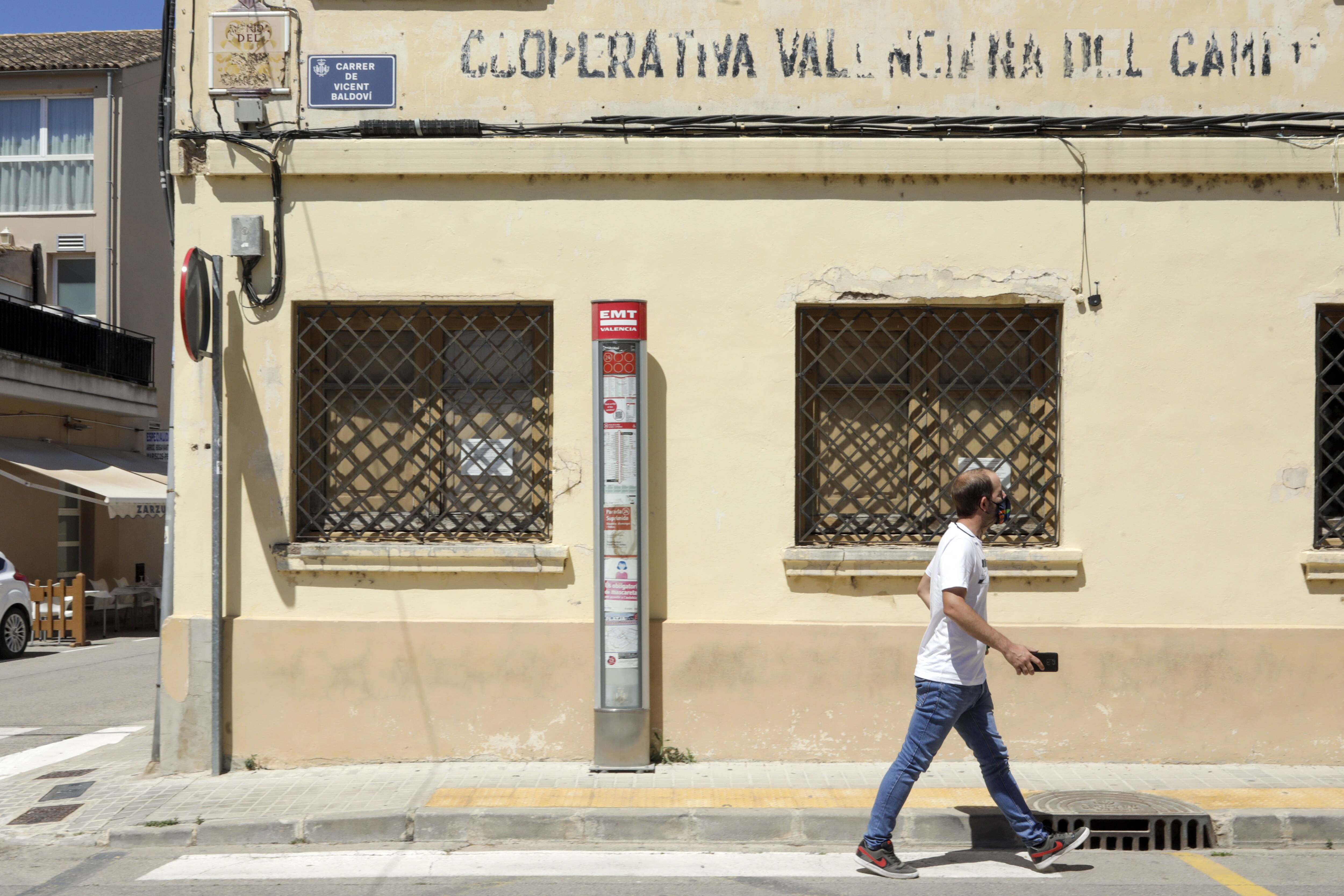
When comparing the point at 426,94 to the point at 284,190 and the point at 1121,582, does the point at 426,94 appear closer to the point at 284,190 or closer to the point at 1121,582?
the point at 284,190

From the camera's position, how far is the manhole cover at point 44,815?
627 centimetres

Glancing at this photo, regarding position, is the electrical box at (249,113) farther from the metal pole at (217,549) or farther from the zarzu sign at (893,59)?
the zarzu sign at (893,59)

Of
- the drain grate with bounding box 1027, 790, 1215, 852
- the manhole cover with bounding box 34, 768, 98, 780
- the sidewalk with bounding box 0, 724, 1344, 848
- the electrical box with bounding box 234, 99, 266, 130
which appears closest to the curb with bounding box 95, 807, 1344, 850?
the sidewalk with bounding box 0, 724, 1344, 848

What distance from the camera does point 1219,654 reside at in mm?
7039

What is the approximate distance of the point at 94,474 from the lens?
63.2 feet

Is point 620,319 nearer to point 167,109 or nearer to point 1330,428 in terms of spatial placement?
point 167,109

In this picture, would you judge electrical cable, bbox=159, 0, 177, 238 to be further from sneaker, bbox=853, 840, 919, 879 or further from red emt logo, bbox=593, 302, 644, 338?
sneaker, bbox=853, 840, 919, 879

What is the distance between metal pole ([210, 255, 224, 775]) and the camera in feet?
22.9

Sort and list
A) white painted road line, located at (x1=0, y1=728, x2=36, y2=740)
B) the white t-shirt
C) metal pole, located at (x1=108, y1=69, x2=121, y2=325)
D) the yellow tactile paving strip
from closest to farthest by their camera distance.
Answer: the white t-shirt < the yellow tactile paving strip < white painted road line, located at (x1=0, y1=728, x2=36, y2=740) < metal pole, located at (x1=108, y1=69, x2=121, y2=325)

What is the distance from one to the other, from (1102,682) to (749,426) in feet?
8.50

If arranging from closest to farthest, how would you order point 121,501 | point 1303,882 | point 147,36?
point 1303,882 → point 121,501 → point 147,36

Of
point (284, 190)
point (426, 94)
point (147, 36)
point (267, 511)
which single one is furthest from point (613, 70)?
point (147, 36)

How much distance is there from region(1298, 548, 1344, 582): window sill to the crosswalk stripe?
282cm

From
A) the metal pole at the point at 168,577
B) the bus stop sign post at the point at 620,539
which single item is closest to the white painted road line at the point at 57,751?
the metal pole at the point at 168,577
